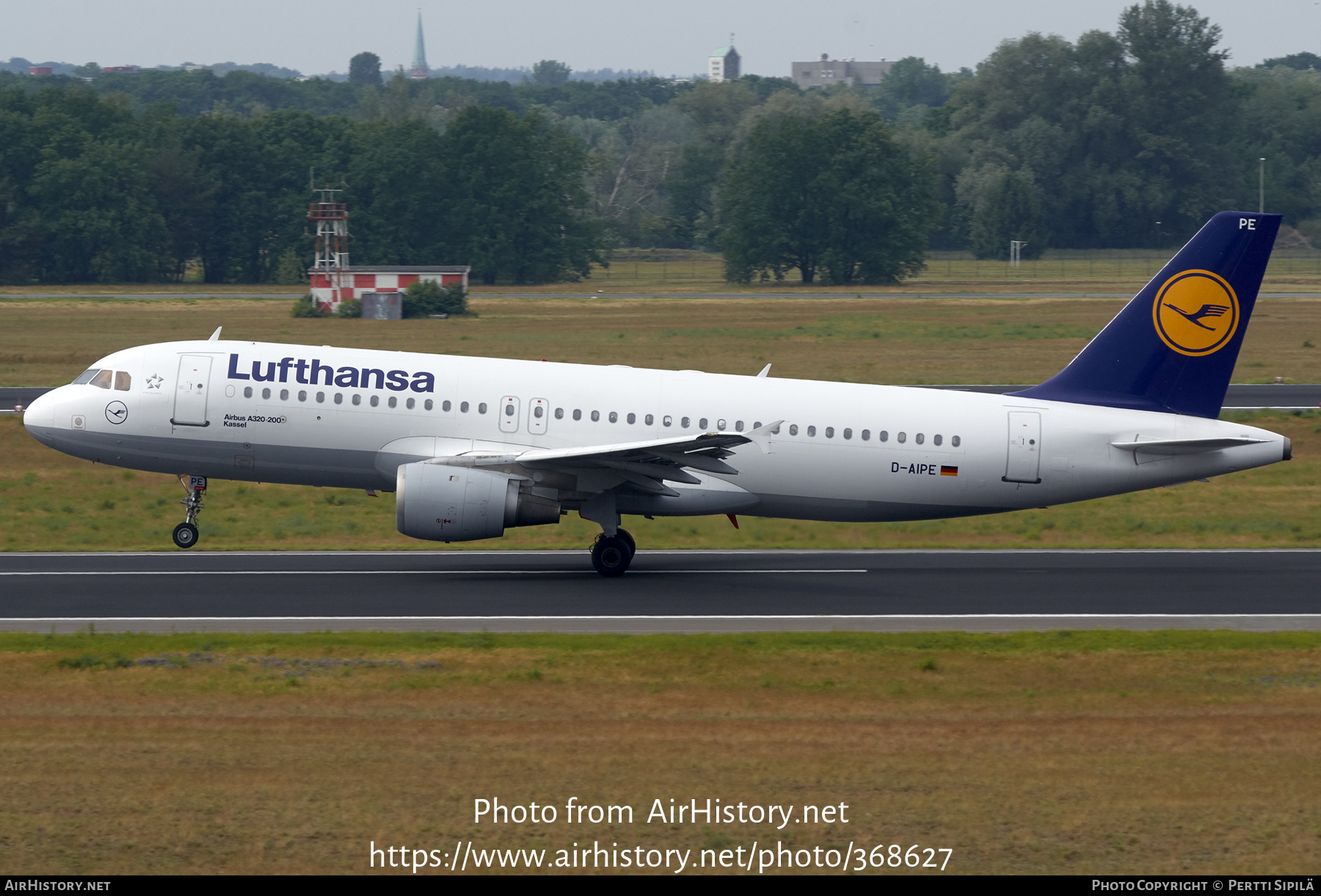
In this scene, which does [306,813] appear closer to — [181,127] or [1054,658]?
[1054,658]

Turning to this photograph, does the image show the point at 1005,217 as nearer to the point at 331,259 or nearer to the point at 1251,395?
the point at 331,259

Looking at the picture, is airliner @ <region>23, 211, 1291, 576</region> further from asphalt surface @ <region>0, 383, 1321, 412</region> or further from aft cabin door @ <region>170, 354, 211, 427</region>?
asphalt surface @ <region>0, 383, 1321, 412</region>

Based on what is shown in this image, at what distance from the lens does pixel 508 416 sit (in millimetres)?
27938

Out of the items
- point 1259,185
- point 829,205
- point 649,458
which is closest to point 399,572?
point 649,458

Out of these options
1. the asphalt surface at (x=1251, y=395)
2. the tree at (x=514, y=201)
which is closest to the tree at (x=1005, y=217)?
the tree at (x=514, y=201)

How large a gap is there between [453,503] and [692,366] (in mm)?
36817

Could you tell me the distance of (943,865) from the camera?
41.9 feet

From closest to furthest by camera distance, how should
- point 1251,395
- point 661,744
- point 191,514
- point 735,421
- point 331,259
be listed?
1. point 661,744
2. point 735,421
3. point 191,514
4. point 1251,395
5. point 331,259

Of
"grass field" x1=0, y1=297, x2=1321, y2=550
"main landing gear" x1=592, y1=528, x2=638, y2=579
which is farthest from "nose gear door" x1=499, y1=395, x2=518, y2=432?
"grass field" x1=0, y1=297, x2=1321, y2=550

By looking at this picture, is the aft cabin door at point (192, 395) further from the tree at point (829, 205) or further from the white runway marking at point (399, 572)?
the tree at point (829, 205)

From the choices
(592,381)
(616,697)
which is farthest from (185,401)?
(616,697)

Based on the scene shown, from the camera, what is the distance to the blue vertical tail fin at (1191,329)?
28469 millimetres

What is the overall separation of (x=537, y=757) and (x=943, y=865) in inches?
194

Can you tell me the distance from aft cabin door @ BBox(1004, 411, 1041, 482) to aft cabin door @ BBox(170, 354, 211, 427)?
1549 centimetres
